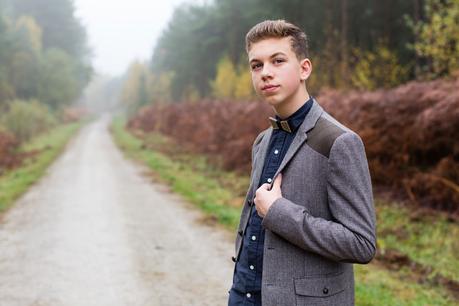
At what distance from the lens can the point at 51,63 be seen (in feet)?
165

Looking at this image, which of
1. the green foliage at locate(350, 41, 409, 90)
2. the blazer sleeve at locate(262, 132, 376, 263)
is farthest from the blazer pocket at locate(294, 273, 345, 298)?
the green foliage at locate(350, 41, 409, 90)

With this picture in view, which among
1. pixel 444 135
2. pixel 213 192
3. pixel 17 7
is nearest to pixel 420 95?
pixel 444 135

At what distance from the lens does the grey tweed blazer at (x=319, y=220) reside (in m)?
1.87

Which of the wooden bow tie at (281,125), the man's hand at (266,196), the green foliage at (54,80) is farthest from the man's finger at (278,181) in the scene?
the green foliage at (54,80)

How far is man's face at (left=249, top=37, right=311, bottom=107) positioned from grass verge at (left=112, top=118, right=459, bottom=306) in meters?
3.68

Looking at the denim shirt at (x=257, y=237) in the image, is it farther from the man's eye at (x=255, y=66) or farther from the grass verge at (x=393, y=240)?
the grass verge at (x=393, y=240)

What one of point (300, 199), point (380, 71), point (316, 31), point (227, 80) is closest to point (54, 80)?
point (227, 80)

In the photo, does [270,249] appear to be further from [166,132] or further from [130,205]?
[166,132]

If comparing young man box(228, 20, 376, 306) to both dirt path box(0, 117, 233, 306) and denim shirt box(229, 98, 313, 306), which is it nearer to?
denim shirt box(229, 98, 313, 306)

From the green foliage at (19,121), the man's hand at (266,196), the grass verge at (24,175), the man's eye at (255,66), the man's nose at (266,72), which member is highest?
the green foliage at (19,121)

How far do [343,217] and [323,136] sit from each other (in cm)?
33

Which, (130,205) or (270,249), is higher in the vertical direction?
(270,249)

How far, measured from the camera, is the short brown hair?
2.02 m

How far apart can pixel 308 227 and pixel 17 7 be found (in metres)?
70.5
